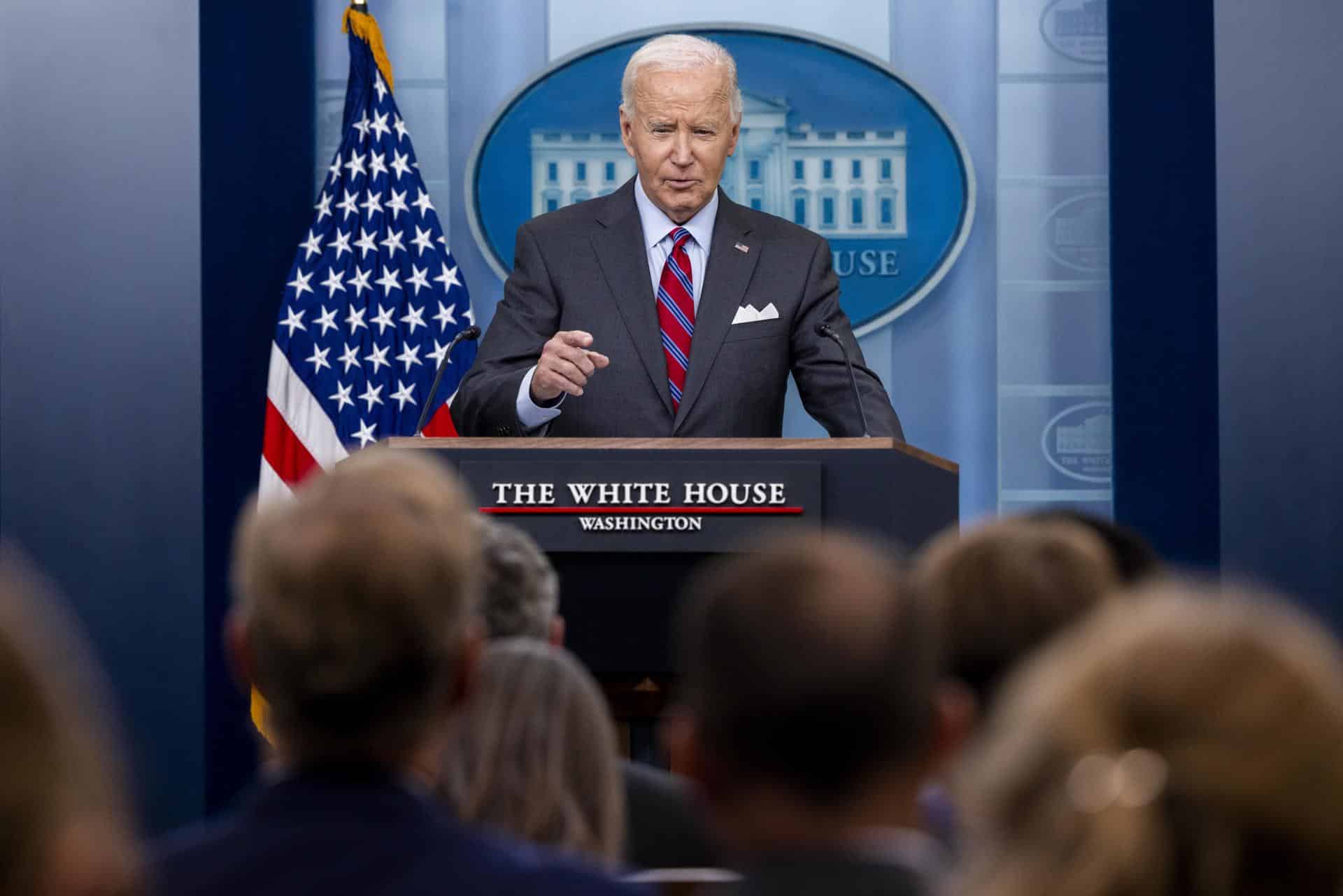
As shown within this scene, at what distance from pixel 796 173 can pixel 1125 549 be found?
163 inches

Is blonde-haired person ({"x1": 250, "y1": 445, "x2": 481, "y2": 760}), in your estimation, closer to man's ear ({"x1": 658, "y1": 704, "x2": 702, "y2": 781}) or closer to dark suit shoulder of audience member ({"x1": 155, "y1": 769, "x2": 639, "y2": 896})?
dark suit shoulder of audience member ({"x1": 155, "y1": 769, "x2": 639, "y2": 896})

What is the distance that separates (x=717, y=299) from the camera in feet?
13.8

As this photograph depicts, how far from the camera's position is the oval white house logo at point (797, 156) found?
5.80m

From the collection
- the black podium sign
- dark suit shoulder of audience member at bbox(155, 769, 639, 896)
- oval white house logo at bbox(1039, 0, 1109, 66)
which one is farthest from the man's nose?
dark suit shoulder of audience member at bbox(155, 769, 639, 896)

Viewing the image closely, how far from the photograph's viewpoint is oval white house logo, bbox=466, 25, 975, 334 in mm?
5797

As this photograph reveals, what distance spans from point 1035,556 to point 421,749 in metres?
0.59

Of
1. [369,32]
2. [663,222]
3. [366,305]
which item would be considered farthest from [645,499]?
[369,32]

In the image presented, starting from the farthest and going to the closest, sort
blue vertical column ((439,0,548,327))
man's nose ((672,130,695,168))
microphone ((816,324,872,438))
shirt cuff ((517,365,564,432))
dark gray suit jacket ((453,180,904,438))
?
blue vertical column ((439,0,548,327)), man's nose ((672,130,695,168)), dark gray suit jacket ((453,180,904,438)), shirt cuff ((517,365,564,432)), microphone ((816,324,872,438))

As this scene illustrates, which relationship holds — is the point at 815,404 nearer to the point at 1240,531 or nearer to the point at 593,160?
the point at 1240,531

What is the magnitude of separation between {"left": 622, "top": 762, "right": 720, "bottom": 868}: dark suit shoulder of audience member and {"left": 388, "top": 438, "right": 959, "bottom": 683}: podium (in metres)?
1.27

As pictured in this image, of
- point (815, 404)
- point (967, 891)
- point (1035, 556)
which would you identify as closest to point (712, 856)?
point (1035, 556)

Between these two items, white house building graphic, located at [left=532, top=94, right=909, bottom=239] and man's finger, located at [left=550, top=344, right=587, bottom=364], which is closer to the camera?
man's finger, located at [left=550, top=344, right=587, bottom=364]

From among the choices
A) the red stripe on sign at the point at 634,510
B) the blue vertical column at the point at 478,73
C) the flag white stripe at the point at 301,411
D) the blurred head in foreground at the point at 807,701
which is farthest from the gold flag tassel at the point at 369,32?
the blurred head in foreground at the point at 807,701

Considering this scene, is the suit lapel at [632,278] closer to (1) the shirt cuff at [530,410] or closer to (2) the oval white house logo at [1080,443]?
(1) the shirt cuff at [530,410]
